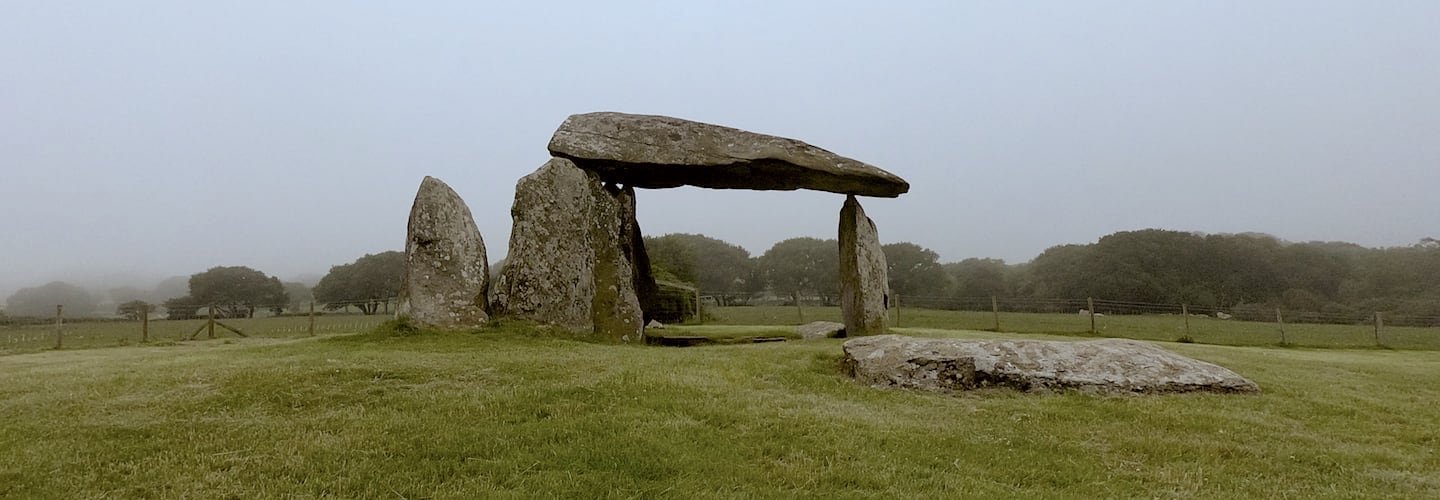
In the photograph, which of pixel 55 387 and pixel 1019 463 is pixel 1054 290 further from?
pixel 55 387

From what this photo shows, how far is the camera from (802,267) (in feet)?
A: 181


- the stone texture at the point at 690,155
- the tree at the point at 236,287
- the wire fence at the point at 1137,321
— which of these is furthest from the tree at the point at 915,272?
the tree at the point at 236,287

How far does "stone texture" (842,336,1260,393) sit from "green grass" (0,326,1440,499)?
0.93 feet

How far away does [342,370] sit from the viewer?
23.9 feet

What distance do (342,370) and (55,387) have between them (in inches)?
109

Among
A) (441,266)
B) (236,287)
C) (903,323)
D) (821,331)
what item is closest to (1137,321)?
(903,323)

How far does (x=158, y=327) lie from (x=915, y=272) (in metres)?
43.9

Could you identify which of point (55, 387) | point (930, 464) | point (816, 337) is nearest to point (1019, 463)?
point (930, 464)

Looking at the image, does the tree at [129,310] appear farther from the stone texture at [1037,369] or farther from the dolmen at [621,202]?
the stone texture at [1037,369]

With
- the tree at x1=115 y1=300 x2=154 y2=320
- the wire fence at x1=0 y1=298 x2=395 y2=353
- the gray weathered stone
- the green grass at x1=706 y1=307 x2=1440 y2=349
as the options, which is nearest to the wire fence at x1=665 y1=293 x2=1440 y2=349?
the green grass at x1=706 y1=307 x2=1440 y2=349

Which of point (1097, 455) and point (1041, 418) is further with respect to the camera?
point (1041, 418)

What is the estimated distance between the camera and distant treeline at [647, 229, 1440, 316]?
37375 millimetres

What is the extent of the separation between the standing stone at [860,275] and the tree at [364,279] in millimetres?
37322

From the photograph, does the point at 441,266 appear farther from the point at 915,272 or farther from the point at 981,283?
the point at 981,283
